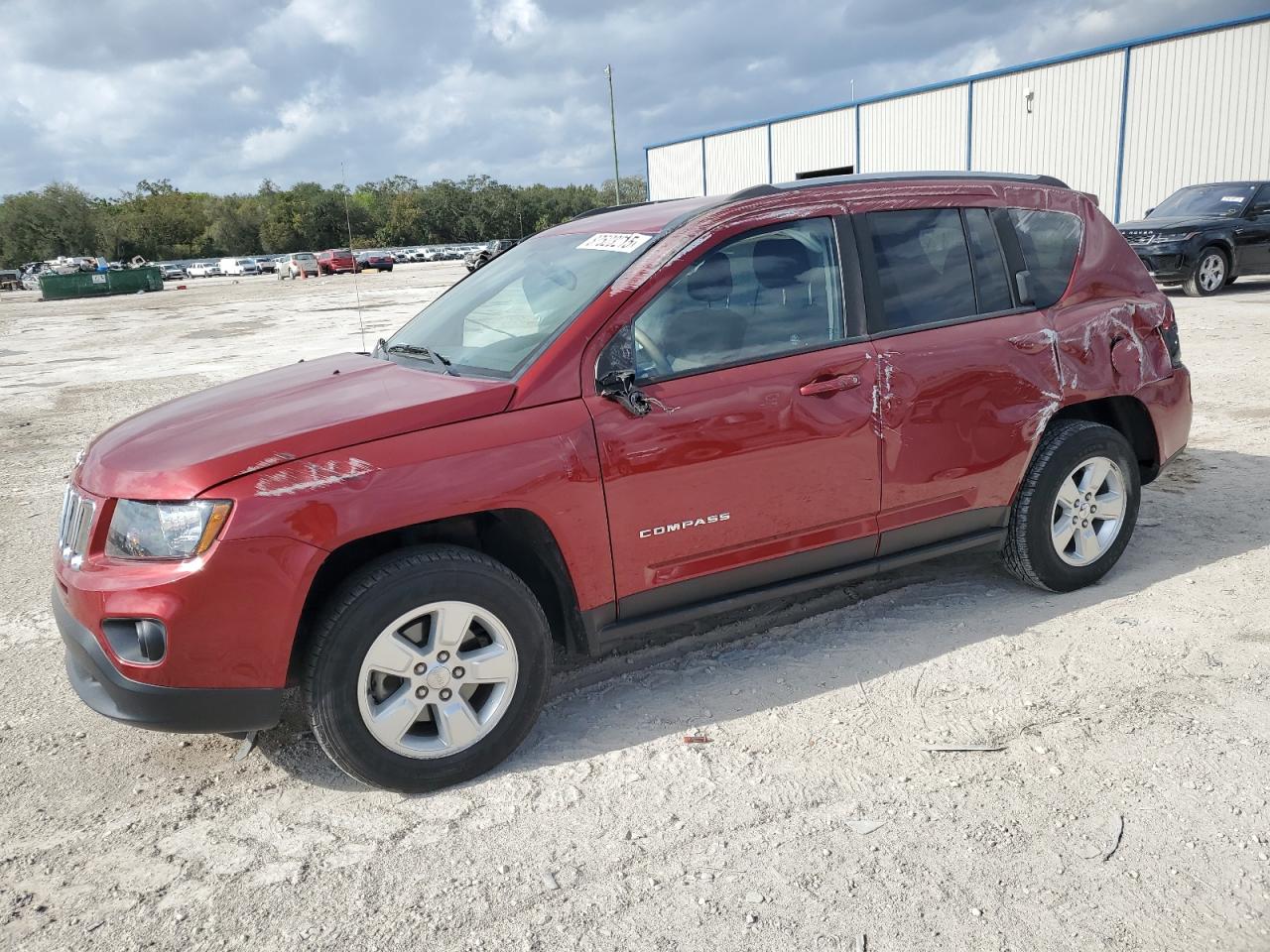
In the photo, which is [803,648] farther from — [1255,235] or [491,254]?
[1255,235]

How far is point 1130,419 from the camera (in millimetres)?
4516

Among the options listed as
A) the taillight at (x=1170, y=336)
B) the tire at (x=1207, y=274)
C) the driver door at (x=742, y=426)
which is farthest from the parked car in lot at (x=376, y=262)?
the driver door at (x=742, y=426)

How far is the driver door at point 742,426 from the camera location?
10.7 feet

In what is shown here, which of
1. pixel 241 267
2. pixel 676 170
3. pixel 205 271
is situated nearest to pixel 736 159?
pixel 676 170

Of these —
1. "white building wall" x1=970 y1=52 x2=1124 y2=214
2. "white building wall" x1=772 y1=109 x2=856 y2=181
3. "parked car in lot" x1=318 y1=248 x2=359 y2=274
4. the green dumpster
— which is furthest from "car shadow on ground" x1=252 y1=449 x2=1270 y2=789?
"parked car in lot" x1=318 y1=248 x2=359 y2=274

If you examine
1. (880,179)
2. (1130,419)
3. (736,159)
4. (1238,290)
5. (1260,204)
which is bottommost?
(1238,290)

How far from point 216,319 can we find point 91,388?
39.4 feet

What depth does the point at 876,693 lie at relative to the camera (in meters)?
3.56

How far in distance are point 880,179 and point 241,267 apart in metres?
71.1

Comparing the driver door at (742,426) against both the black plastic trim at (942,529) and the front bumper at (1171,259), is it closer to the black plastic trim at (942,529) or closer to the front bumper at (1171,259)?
the black plastic trim at (942,529)

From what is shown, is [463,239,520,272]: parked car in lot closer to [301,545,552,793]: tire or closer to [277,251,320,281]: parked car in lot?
[301,545,552,793]: tire

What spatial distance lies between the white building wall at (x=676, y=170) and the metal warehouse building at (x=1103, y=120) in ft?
26.7

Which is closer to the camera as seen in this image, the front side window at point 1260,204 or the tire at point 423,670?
the tire at point 423,670

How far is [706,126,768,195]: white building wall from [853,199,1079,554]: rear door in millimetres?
33840
